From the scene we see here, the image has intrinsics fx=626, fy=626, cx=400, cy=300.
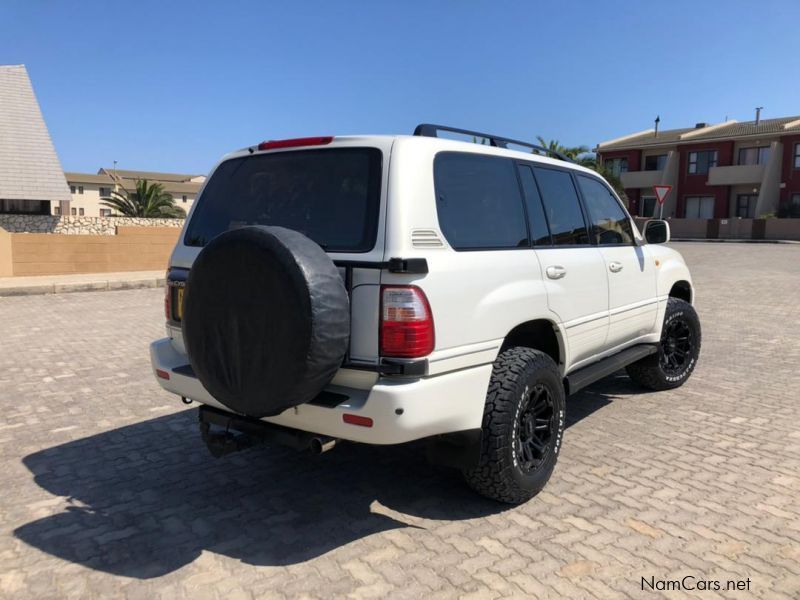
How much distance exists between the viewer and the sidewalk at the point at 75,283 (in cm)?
1432

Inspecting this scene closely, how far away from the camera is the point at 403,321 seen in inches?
111

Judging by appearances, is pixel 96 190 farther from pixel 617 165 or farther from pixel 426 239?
pixel 426 239

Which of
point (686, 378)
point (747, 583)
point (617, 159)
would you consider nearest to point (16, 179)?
point (686, 378)

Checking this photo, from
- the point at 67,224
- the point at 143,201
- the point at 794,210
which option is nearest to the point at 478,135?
the point at 67,224

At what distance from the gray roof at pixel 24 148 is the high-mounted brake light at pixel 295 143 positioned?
22193mm

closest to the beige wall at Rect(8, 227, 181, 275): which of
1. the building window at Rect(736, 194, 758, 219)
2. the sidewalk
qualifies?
the sidewalk

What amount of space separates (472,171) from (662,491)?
221 centimetres

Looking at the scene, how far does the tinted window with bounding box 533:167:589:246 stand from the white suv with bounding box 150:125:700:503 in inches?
0.8

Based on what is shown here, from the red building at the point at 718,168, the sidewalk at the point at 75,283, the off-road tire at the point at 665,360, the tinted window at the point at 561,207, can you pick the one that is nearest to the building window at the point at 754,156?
the red building at the point at 718,168

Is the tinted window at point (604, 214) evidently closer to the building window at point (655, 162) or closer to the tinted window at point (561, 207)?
the tinted window at point (561, 207)

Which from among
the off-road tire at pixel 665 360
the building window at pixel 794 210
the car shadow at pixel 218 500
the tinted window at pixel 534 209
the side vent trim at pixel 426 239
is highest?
the building window at pixel 794 210

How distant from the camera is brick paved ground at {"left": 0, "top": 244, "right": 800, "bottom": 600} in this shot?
112 inches

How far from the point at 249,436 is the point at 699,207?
4995 centimetres

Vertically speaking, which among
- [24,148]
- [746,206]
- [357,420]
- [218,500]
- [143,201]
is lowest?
[218,500]
